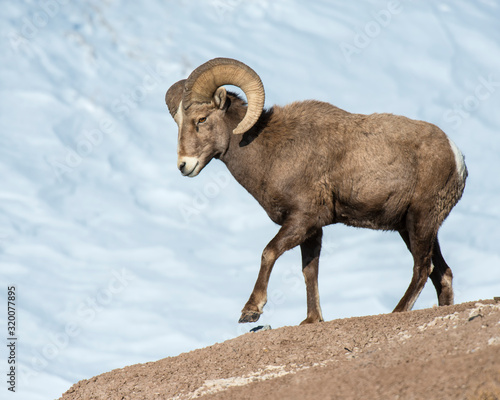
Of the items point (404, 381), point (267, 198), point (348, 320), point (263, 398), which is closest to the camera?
point (404, 381)

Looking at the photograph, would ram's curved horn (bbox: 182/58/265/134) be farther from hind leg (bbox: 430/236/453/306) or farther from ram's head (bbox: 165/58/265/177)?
hind leg (bbox: 430/236/453/306)

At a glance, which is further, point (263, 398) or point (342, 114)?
point (342, 114)

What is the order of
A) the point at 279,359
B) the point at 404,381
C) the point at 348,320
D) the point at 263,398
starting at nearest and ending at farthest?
the point at 404,381, the point at 263,398, the point at 279,359, the point at 348,320

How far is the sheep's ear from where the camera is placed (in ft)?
39.9

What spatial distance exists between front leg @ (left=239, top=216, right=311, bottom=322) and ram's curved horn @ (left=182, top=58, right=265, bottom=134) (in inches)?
77.3

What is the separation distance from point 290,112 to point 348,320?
4.09 metres

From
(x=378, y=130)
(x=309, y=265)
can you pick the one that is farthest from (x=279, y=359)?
A: (x=378, y=130)

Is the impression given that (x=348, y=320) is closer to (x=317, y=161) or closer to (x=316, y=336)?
(x=316, y=336)

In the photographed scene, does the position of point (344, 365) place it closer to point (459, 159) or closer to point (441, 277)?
point (441, 277)

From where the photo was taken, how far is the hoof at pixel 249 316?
424 inches

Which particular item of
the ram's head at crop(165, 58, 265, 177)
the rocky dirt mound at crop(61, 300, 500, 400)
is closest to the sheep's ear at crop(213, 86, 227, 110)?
the ram's head at crop(165, 58, 265, 177)

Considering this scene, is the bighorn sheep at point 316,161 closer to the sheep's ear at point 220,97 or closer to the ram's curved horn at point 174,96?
the sheep's ear at point 220,97

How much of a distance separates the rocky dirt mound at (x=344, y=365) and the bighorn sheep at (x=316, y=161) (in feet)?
5.25

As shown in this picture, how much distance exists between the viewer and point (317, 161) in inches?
470
